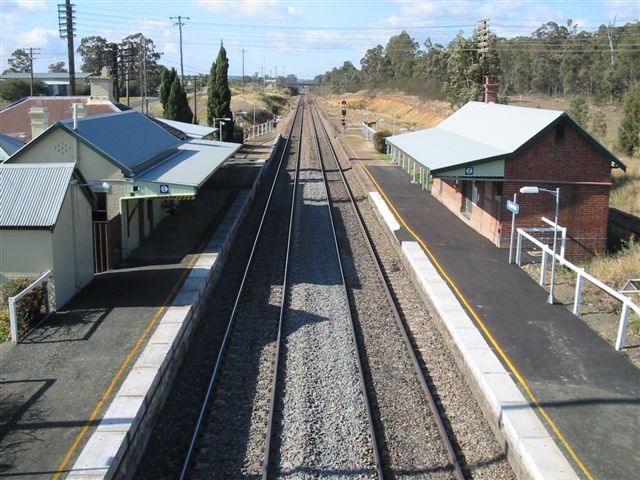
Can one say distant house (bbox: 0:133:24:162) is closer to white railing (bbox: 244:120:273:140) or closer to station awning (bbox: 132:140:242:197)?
station awning (bbox: 132:140:242:197)

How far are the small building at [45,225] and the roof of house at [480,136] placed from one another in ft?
29.2

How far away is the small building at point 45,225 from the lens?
1270 centimetres

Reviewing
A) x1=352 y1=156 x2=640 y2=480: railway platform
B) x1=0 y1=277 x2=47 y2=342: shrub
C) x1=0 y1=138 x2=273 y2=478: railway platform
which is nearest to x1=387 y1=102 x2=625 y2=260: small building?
x1=352 y1=156 x2=640 y2=480: railway platform

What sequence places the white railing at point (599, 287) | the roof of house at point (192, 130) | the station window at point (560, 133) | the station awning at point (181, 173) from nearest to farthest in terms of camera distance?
the white railing at point (599, 287)
the station awning at point (181, 173)
the station window at point (560, 133)
the roof of house at point (192, 130)

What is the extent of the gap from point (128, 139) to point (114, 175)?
3.59m

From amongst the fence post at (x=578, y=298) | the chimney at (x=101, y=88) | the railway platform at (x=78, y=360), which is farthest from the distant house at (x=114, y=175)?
the chimney at (x=101, y=88)

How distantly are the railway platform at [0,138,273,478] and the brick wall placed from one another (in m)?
8.51

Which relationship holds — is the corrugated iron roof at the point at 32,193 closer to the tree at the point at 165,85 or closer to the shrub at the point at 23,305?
the shrub at the point at 23,305

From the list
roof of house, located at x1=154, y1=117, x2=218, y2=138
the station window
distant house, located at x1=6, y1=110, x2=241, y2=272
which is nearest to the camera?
distant house, located at x1=6, y1=110, x2=241, y2=272

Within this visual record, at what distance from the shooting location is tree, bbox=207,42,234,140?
4356cm

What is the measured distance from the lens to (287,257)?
18.2 metres

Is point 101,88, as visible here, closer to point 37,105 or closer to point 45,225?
point 37,105

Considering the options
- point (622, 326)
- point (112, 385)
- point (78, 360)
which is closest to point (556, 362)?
point (622, 326)

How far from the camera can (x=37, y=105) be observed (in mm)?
31594
